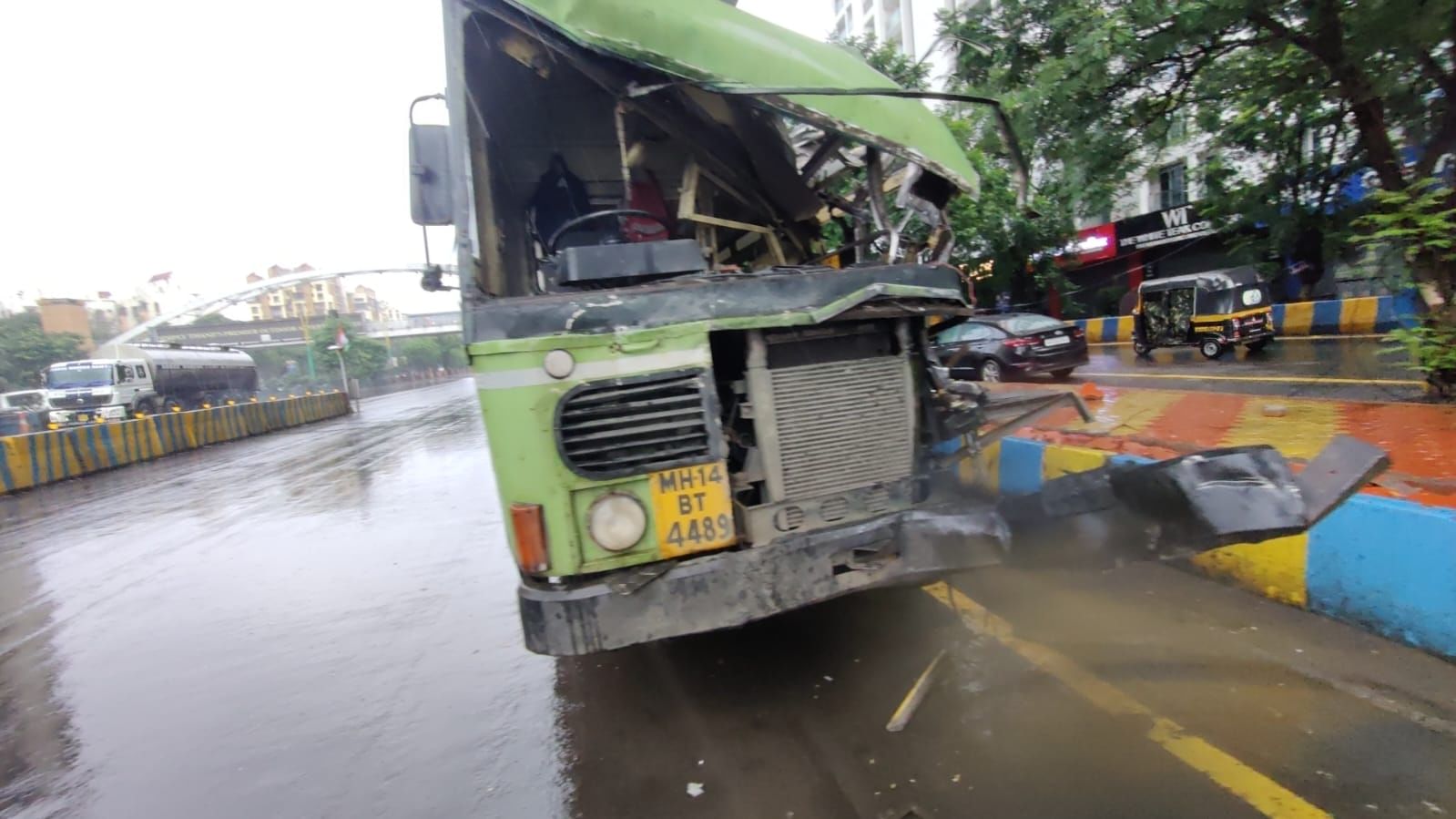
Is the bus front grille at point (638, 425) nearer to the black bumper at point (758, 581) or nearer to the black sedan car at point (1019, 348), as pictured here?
the black bumper at point (758, 581)

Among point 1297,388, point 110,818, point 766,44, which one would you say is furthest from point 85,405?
point 1297,388

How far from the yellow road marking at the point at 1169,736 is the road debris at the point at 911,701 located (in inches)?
18.1

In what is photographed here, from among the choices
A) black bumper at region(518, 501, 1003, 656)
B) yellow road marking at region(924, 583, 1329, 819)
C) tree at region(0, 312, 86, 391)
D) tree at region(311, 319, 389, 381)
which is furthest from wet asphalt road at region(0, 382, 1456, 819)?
tree at region(311, 319, 389, 381)

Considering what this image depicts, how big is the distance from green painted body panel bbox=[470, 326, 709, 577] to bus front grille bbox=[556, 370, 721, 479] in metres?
0.04

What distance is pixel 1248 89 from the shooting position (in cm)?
727

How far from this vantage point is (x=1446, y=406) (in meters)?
5.88

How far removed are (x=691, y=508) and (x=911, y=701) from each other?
122 centimetres

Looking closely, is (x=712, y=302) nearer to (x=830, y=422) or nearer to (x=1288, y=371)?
(x=830, y=422)

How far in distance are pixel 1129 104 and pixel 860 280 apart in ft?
20.9

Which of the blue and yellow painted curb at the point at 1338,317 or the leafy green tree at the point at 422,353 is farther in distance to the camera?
the leafy green tree at the point at 422,353

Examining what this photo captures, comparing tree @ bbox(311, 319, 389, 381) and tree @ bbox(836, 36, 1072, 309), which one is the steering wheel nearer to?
tree @ bbox(836, 36, 1072, 309)

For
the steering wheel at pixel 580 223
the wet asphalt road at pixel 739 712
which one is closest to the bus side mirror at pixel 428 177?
the steering wheel at pixel 580 223

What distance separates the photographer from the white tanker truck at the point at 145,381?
79.0 feet

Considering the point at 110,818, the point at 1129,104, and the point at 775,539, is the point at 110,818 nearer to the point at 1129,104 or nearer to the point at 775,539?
the point at 775,539
